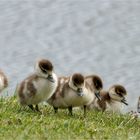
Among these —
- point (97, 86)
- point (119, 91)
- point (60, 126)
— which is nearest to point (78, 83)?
point (97, 86)

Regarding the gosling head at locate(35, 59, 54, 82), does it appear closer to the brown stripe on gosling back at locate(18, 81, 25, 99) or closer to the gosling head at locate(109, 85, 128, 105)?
the brown stripe on gosling back at locate(18, 81, 25, 99)

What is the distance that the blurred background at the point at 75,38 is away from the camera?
1403 cm

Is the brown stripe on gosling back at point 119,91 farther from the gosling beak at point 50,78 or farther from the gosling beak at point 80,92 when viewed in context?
the gosling beak at point 50,78

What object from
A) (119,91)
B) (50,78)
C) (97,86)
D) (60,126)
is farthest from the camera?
(119,91)

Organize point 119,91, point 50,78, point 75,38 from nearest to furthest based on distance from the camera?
point 50,78, point 119,91, point 75,38

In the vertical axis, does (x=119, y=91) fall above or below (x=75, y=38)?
above

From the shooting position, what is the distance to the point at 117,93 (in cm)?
977

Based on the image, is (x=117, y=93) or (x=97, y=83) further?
(x=117, y=93)

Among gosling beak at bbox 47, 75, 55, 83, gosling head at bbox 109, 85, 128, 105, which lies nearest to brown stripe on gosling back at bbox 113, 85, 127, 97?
gosling head at bbox 109, 85, 128, 105

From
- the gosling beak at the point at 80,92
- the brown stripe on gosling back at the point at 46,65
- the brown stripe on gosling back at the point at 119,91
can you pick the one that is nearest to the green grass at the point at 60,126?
the gosling beak at the point at 80,92

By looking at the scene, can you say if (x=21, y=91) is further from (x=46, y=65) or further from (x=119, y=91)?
(x=119, y=91)

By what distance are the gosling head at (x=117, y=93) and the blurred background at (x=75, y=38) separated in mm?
2051

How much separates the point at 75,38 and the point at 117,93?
22.1 ft

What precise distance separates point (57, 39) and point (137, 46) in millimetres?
1785
